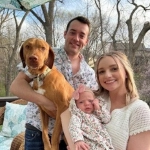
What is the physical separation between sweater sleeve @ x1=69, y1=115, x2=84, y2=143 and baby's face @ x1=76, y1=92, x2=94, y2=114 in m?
0.08

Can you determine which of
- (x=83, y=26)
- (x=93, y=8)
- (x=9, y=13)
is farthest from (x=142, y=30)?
(x=83, y=26)

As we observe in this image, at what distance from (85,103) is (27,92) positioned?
0.39 meters

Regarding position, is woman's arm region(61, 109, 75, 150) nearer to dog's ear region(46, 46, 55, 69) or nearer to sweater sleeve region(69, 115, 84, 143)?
sweater sleeve region(69, 115, 84, 143)

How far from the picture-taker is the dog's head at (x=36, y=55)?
1489mm

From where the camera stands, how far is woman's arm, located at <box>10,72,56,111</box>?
1.55m

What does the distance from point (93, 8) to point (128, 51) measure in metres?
1.73

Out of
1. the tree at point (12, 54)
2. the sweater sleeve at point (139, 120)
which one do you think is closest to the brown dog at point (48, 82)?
the sweater sleeve at point (139, 120)

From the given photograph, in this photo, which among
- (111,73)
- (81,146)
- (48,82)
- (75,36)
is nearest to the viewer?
(81,146)

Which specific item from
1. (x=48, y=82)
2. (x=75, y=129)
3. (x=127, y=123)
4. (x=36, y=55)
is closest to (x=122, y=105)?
(x=127, y=123)

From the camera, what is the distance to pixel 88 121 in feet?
4.58

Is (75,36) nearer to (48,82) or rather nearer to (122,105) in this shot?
(48,82)

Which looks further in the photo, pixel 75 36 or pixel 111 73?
pixel 75 36

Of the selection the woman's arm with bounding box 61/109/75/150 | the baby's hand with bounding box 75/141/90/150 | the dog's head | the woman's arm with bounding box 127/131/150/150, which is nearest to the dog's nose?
the dog's head

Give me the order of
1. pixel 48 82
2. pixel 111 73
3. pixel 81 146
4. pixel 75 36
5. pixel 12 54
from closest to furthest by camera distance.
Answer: pixel 81 146
pixel 111 73
pixel 48 82
pixel 75 36
pixel 12 54
